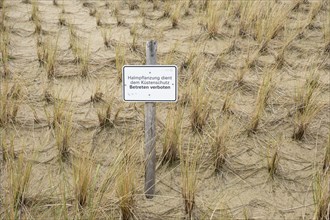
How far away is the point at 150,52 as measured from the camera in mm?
2053

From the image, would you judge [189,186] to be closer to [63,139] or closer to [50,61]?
[63,139]

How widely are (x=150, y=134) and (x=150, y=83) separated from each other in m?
0.29

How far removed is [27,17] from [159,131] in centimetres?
294

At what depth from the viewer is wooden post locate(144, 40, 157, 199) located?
2059 mm

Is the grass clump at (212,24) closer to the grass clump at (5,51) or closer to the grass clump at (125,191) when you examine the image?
the grass clump at (5,51)

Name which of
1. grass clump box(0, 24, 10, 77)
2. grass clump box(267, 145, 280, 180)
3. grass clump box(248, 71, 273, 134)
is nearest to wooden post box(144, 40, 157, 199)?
grass clump box(267, 145, 280, 180)

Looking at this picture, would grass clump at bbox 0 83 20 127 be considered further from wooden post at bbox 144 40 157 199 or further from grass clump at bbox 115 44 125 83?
wooden post at bbox 144 40 157 199

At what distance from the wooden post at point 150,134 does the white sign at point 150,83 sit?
0.05 metres

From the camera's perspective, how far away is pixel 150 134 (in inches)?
85.6

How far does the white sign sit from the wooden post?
0.18 ft

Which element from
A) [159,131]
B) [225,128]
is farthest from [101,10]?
[225,128]

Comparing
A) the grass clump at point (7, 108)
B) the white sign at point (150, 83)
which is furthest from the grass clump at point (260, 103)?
the grass clump at point (7, 108)

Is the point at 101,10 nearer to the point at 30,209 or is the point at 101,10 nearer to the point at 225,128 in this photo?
the point at 225,128

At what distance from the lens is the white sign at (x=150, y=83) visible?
2041mm
